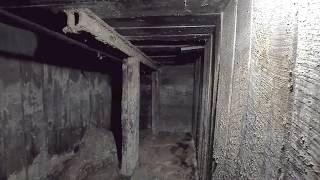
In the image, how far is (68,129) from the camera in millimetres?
6395

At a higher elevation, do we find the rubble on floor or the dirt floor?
the rubble on floor

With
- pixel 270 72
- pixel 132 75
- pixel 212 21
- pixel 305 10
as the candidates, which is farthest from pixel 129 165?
pixel 305 10

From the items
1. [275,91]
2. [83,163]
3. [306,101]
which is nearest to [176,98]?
[83,163]

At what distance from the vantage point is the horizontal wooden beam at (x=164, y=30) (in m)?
3.41

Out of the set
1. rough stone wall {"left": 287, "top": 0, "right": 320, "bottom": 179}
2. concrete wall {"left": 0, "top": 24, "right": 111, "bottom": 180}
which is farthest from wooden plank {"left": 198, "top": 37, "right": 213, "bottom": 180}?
concrete wall {"left": 0, "top": 24, "right": 111, "bottom": 180}

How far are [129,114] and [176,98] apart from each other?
16.2 feet

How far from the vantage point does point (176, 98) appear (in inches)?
396

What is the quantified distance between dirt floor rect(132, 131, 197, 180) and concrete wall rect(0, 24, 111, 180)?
6.40 ft

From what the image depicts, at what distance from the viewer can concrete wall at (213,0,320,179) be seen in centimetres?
77

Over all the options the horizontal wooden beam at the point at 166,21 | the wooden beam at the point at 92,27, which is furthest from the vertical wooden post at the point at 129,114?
the horizontal wooden beam at the point at 166,21

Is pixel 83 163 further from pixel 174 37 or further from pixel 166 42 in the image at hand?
pixel 174 37

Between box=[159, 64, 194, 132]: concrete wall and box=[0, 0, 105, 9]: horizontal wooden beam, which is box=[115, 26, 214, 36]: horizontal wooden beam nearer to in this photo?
box=[0, 0, 105, 9]: horizontal wooden beam

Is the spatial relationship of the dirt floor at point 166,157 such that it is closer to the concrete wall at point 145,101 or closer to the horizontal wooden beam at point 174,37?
the concrete wall at point 145,101

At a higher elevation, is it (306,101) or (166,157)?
(306,101)
